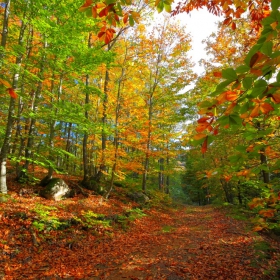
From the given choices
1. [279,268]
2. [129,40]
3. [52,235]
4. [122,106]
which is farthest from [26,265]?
[129,40]

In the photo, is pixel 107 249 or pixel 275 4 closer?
pixel 275 4

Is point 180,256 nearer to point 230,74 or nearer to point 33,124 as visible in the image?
point 230,74

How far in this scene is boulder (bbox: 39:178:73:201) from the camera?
8.38 metres

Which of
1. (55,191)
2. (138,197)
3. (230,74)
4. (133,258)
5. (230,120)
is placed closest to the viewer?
(230,74)

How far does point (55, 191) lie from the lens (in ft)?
28.3

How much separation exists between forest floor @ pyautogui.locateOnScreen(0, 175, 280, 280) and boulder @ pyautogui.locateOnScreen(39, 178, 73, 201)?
0.50m

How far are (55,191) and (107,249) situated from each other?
3.99m

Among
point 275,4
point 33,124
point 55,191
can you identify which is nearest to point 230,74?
point 275,4

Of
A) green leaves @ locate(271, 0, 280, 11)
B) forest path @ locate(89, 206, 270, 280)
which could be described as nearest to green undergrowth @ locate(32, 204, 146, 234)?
forest path @ locate(89, 206, 270, 280)

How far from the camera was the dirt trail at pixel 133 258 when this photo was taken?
4.31 meters

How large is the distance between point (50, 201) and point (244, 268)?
23.6 feet

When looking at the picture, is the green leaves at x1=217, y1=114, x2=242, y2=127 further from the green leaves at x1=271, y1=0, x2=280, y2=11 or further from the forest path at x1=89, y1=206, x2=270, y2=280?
the forest path at x1=89, y1=206, x2=270, y2=280

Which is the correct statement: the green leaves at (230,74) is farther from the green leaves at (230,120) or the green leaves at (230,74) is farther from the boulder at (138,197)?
the boulder at (138,197)

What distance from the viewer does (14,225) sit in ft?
17.9
